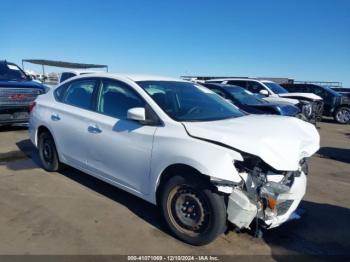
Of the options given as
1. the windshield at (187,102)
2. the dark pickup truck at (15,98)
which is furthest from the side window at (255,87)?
the windshield at (187,102)

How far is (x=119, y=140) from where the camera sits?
14.5 ft

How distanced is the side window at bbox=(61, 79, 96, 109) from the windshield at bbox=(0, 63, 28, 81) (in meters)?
5.95

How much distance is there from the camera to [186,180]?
3.72 metres

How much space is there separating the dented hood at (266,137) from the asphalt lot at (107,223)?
956mm

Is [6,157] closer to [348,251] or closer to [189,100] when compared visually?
[189,100]

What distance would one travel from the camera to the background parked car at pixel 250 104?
9.79 metres

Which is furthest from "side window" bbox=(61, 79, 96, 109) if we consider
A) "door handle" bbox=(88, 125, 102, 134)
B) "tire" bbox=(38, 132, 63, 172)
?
"tire" bbox=(38, 132, 63, 172)

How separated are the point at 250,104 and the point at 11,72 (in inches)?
286

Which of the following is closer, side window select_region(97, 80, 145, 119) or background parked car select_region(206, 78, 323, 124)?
side window select_region(97, 80, 145, 119)

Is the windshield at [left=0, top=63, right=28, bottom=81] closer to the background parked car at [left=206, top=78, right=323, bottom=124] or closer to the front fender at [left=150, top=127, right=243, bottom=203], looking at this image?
the background parked car at [left=206, top=78, right=323, bottom=124]

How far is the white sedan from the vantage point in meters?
3.52

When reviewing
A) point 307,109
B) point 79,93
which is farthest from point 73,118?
point 307,109

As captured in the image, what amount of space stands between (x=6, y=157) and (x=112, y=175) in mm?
3666

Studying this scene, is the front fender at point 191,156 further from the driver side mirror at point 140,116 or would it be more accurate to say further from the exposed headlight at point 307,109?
the exposed headlight at point 307,109
